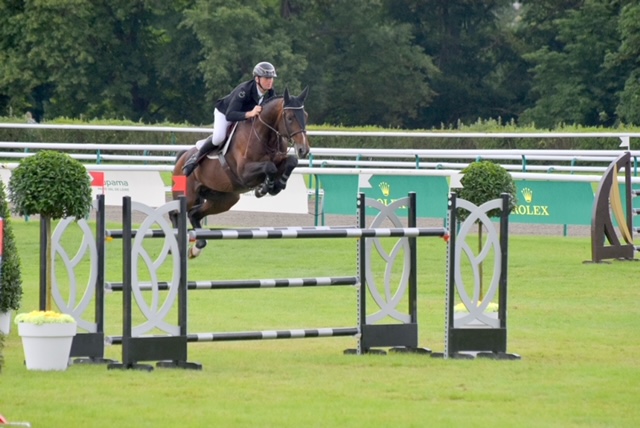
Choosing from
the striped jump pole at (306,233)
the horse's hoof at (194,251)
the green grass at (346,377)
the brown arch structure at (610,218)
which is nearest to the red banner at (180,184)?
the horse's hoof at (194,251)

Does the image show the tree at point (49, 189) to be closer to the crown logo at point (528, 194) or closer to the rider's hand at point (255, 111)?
the rider's hand at point (255, 111)

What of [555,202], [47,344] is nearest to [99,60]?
[555,202]

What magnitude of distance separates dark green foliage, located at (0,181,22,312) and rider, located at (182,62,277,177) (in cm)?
396

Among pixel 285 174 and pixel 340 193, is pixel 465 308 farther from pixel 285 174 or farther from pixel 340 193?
pixel 340 193

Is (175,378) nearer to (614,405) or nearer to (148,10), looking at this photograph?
(614,405)

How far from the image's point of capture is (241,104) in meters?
13.7

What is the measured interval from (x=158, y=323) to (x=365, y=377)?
4.56 ft

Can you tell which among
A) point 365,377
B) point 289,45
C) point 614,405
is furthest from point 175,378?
point 289,45

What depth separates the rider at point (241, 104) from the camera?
523 inches

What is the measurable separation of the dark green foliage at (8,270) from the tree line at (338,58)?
36296mm

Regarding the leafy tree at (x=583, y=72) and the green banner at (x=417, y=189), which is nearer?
the green banner at (x=417, y=189)

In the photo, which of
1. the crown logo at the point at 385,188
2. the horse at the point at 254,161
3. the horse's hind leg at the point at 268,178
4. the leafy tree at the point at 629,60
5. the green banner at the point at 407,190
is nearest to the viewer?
the horse at the point at 254,161

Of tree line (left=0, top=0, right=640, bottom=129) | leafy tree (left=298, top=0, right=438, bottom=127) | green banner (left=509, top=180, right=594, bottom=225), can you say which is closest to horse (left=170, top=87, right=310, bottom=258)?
green banner (left=509, top=180, right=594, bottom=225)

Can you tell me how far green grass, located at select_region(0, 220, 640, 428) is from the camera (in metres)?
6.91
